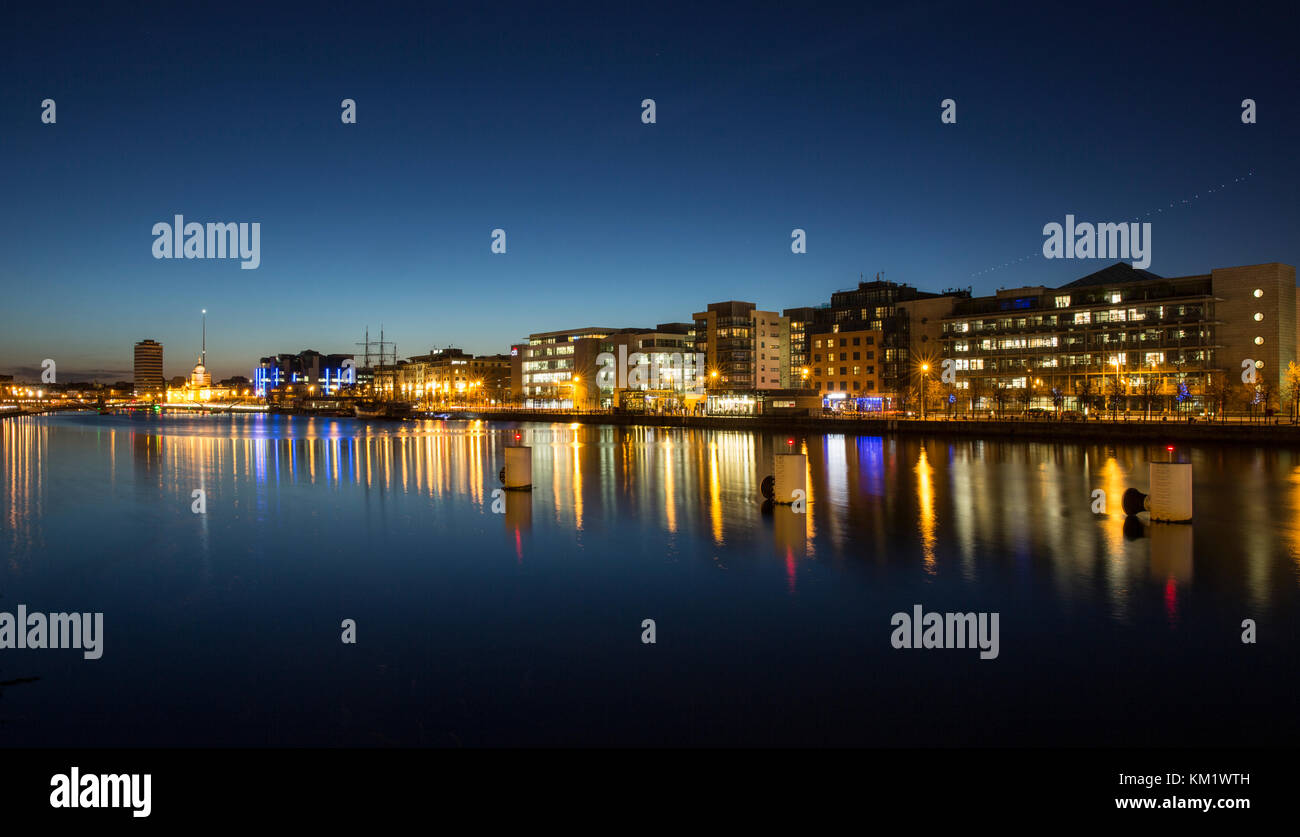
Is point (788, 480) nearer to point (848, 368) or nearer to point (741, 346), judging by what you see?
point (848, 368)

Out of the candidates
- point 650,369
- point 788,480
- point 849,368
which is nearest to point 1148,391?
point 849,368

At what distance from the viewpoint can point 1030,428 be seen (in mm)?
60500

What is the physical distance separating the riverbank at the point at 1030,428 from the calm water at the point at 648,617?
30.6 meters

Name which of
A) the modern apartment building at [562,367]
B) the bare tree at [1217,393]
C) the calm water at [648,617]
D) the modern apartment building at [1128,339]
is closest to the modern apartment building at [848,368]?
the modern apartment building at [1128,339]

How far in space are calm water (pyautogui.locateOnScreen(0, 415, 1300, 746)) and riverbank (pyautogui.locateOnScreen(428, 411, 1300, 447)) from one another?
1204 inches

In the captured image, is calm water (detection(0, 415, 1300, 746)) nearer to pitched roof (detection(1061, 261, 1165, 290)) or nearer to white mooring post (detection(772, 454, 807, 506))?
white mooring post (detection(772, 454, 807, 506))

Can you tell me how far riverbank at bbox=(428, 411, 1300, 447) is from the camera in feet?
166

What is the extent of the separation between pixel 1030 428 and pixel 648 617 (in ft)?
187

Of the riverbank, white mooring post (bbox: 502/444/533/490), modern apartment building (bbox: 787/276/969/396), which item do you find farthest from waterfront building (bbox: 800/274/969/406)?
white mooring post (bbox: 502/444/533/490)

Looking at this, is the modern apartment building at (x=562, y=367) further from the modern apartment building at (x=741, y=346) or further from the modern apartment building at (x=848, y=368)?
the modern apartment building at (x=848, y=368)

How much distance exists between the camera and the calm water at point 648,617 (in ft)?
26.2

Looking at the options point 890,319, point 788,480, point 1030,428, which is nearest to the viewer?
point 788,480

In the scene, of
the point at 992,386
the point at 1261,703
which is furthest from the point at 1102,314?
the point at 1261,703
